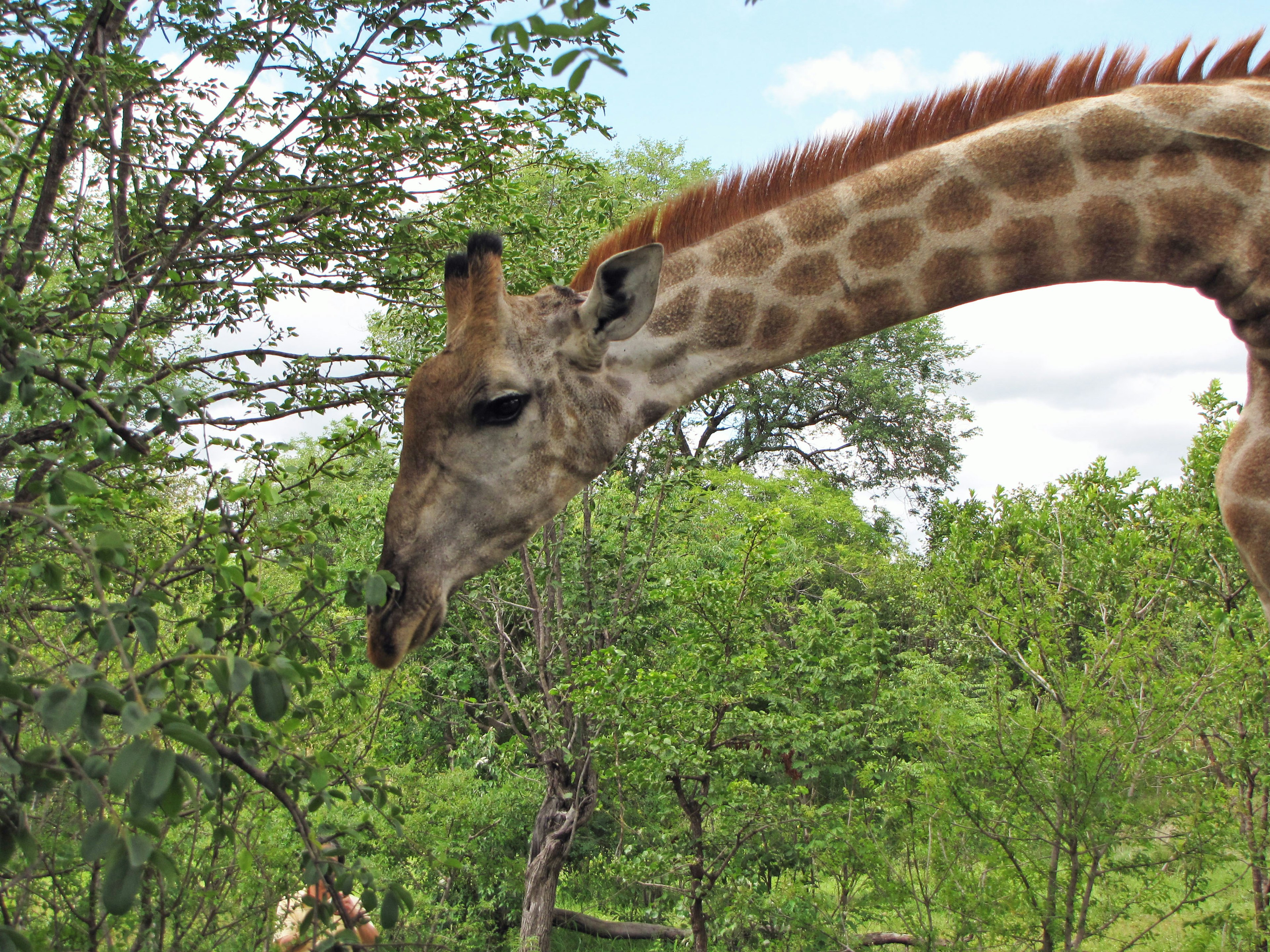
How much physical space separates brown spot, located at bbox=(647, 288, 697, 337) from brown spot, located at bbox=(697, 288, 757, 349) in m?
0.05

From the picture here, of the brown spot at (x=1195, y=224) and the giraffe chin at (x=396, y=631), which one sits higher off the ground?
the brown spot at (x=1195, y=224)

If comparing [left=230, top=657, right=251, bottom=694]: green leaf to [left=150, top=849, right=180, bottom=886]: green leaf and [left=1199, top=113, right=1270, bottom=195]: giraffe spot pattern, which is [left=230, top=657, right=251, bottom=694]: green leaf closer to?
[left=150, top=849, right=180, bottom=886]: green leaf

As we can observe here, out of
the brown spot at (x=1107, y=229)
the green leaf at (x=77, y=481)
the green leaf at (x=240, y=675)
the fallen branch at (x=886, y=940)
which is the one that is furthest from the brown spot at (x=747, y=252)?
the fallen branch at (x=886, y=940)

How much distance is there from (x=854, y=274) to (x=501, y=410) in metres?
1.28

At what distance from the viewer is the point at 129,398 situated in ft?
6.34

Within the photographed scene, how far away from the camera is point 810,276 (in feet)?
9.66

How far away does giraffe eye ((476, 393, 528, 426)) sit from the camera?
107 inches

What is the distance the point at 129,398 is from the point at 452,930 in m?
8.31

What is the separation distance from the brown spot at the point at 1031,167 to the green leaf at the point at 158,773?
2866 mm

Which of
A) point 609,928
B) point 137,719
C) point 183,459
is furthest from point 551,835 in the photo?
point 137,719

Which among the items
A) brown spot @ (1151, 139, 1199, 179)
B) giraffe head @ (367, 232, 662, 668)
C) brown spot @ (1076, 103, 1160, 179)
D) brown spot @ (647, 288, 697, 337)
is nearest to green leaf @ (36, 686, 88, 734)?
giraffe head @ (367, 232, 662, 668)

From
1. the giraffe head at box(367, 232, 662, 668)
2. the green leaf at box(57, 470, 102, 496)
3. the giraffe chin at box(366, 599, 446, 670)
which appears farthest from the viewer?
the giraffe head at box(367, 232, 662, 668)

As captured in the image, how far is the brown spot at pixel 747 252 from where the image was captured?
2.96 m

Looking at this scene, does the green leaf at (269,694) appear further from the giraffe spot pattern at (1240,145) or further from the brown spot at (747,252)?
the giraffe spot pattern at (1240,145)
